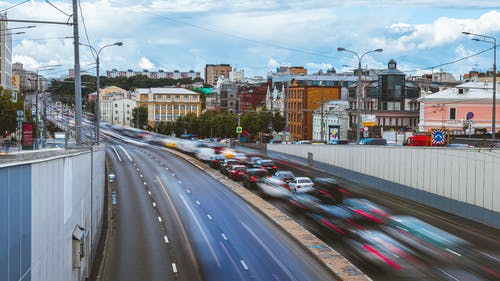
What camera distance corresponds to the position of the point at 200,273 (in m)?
26.0

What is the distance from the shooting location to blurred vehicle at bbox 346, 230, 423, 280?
25.8 m

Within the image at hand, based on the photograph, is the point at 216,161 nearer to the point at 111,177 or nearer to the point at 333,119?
the point at 111,177

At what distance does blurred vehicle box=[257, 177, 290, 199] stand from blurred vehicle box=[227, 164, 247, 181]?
4.58 meters

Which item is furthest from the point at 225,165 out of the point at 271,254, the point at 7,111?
the point at 271,254

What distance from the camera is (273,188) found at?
168ft

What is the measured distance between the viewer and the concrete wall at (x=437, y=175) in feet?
107

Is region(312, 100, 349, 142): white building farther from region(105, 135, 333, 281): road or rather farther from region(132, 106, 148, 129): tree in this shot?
region(132, 106, 148, 129): tree

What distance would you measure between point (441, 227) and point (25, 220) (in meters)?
26.1

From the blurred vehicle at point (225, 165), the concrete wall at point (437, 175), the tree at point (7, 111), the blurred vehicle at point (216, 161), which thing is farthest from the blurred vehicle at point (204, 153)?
the concrete wall at point (437, 175)

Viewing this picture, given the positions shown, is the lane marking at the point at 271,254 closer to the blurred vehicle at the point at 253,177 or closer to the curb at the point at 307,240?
the curb at the point at 307,240

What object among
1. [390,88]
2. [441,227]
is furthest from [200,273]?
[390,88]

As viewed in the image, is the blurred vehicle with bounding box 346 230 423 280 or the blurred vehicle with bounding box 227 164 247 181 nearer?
the blurred vehicle with bounding box 346 230 423 280

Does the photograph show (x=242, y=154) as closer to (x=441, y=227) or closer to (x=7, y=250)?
(x=441, y=227)

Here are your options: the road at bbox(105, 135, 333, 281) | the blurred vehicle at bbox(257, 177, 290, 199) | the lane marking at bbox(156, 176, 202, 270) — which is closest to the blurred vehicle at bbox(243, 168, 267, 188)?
the blurred vehicle at bbox(257, 177, 290, 199)
